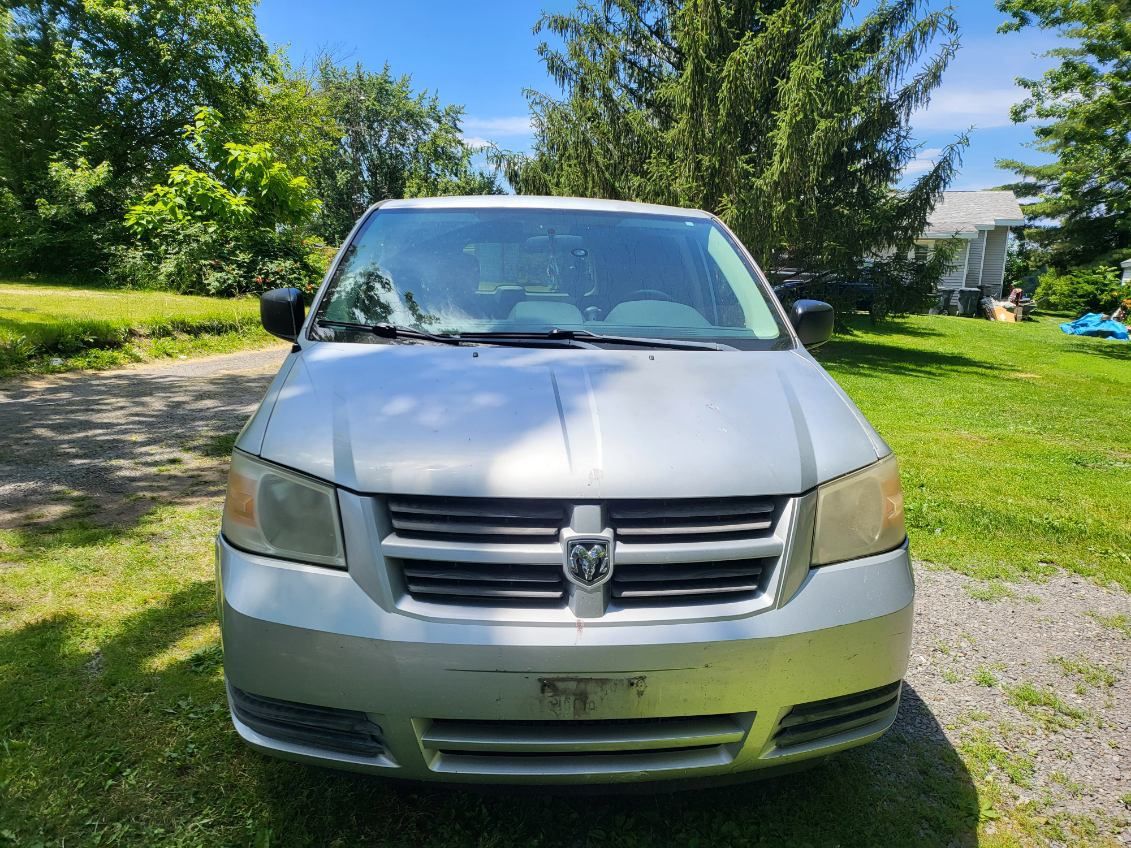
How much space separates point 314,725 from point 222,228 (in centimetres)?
1605

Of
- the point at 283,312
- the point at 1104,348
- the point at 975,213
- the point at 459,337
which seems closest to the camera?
the point at 459,337

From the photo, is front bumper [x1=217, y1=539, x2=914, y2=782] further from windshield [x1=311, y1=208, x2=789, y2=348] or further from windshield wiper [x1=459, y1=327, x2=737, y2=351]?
windshield [x1=311, y1=208, x2=789, y2=348]

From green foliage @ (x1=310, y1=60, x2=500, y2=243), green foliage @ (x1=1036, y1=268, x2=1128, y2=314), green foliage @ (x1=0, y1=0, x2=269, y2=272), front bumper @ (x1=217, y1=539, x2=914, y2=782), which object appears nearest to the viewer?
front bumper @ (x1=217, y1=539, x2=914, y2=782)

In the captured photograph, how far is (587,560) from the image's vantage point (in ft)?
5.96

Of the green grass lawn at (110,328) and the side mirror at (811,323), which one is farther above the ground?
the side mirror at (811,323)

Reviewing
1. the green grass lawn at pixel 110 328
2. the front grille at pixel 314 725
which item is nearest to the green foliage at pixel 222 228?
the green grass lawn at pixel 110 328

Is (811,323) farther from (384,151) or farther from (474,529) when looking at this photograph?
(384,151)

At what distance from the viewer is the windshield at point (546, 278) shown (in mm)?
2932

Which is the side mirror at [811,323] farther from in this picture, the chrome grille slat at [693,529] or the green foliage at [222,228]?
the green foliage at [222,228]

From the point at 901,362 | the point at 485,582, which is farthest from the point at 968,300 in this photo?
the point at 485,582

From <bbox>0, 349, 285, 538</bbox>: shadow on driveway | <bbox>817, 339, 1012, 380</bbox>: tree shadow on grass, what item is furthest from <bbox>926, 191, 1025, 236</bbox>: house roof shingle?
<bbox>0, 349, 285, 538</bbox>: shadow on driveway

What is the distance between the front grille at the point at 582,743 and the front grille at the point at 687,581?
284 mm

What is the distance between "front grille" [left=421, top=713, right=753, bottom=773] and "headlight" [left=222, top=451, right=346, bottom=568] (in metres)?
0.50

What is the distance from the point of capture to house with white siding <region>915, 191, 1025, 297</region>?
115ft
